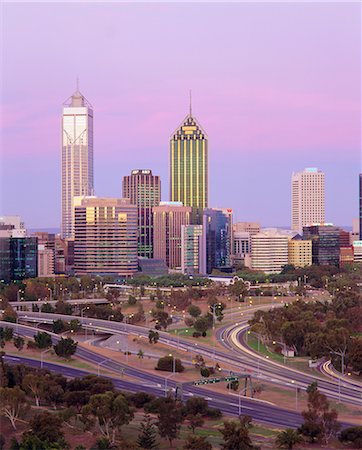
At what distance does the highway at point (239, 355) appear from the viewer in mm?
29266

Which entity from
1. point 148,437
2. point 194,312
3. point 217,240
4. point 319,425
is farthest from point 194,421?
point 217,240

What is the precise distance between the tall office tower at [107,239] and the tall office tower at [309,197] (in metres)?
65.5

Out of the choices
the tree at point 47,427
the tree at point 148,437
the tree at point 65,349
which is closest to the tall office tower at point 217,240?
the tree at point 65,349

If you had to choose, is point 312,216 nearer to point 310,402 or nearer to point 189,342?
point 189,342

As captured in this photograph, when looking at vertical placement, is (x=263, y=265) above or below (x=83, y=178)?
below

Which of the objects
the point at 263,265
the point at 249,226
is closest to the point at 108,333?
the point at 263,265

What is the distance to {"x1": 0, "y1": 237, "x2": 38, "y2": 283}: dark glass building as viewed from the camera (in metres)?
69.1

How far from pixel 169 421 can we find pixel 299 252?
69187 millimetres

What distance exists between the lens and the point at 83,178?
152750mm

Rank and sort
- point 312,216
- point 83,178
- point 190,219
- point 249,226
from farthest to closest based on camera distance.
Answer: point 83,178, point 312,216, point 249,226, point 190,219

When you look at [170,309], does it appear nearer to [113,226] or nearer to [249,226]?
[113,226]

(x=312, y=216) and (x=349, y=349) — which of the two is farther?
(x=312, y=216)

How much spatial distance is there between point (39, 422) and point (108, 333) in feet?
66.8

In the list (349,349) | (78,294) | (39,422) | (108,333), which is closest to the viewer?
(39,422)
